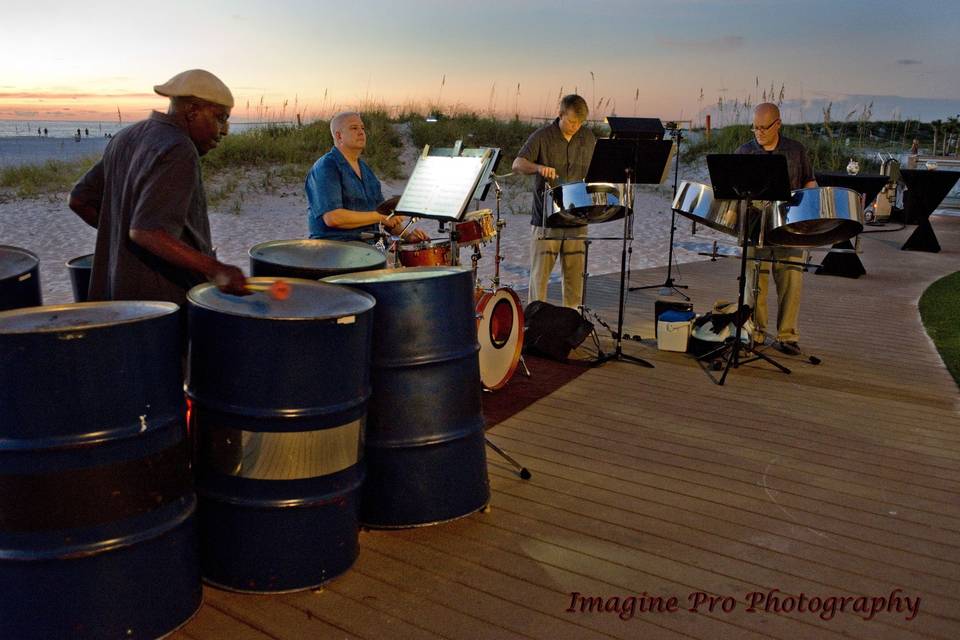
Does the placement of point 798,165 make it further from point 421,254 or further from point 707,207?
point 421,254

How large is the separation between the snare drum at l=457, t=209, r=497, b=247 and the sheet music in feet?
1.25

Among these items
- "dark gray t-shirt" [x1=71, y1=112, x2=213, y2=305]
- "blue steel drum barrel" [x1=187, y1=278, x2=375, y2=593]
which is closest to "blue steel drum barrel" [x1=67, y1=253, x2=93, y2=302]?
"dark gray t-shirt" [x1=71, y1=112, x2=213, y2=305]

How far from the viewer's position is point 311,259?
300 cm

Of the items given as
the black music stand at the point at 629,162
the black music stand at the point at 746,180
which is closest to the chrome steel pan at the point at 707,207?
the black music stand at the point at 746,180

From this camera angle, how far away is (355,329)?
92.7 inches

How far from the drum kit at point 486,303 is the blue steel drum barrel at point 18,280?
1545mm

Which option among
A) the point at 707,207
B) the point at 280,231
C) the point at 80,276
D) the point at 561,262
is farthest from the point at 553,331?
the point at 280,231

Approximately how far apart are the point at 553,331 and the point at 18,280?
3.03m

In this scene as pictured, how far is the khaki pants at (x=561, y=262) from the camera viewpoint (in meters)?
5.46

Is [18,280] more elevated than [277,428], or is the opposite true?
[18,280]

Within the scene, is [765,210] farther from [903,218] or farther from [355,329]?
[903,218]

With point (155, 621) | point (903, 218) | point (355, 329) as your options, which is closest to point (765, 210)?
point (355, 329)

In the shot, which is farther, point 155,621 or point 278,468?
point 278,468

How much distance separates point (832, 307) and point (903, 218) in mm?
5956
